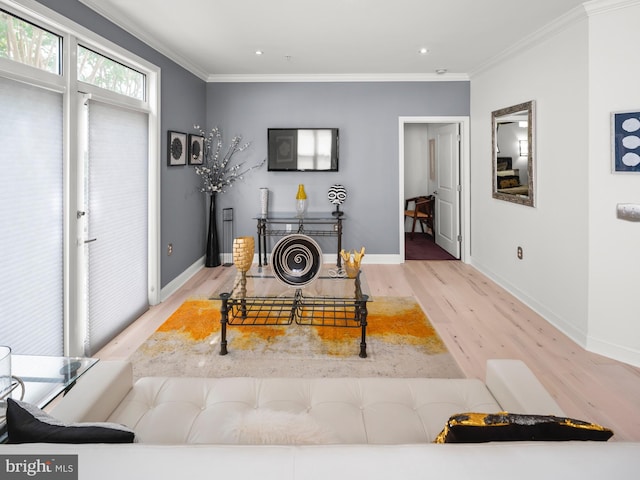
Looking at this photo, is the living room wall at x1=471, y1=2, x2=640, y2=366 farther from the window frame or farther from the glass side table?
the window frame

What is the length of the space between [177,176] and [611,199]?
4.16 meters

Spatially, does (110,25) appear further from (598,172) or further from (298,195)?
(598,172)

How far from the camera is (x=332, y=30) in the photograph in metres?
3.95

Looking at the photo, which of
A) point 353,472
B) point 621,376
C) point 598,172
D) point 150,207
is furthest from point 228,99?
point 353,472

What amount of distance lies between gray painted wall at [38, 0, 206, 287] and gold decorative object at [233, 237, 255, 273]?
5.39 feet

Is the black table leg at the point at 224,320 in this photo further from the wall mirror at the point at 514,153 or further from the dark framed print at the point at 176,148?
the wall mirror at the point at 514,153

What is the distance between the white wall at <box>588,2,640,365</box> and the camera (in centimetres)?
297

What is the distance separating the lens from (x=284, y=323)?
373 centimetres

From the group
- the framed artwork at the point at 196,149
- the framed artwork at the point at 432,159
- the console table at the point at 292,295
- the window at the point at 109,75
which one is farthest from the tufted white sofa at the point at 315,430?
the framed artwork at the point at 432,159

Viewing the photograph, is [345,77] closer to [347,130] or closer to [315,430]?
[347,130]

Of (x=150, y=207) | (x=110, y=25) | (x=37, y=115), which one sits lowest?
(x=150, y=207)

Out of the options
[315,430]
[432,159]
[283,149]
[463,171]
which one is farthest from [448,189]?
[315,430]

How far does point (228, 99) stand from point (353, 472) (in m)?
5.82

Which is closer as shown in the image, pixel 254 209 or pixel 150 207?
pixel 150 207
